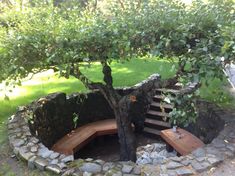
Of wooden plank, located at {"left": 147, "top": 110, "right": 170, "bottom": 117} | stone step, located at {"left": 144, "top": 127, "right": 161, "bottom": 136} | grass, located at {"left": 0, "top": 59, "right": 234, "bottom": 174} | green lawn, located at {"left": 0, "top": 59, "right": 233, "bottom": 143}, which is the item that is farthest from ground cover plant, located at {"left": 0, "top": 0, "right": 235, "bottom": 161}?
stone step, located at {"left": 144, "top": 127, "right": 161, "bottom": 136}

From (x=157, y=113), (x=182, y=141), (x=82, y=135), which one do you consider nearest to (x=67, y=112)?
(x=82, y=135)

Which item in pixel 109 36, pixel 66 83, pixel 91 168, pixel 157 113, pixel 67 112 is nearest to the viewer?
pixel 109 36

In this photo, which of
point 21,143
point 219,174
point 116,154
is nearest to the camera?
point 219,174

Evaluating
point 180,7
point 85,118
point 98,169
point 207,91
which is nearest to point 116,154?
point 85,118

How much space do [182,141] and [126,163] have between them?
2611mm

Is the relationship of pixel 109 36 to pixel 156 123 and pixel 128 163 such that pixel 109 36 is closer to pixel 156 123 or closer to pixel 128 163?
pixel 128 163

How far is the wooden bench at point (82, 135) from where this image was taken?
754cm

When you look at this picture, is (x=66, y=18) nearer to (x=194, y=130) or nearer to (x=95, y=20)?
(x=95, y=20)

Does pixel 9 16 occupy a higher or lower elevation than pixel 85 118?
higher

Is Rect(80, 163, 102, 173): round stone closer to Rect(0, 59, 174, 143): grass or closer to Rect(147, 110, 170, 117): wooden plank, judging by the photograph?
Rect(0, 59, 174, 143): grass

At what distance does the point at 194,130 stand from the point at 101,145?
8.73 feet

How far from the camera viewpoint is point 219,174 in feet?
16.0

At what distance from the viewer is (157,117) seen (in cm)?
897

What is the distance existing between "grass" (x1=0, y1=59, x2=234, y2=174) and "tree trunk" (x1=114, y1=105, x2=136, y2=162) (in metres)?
1.57
